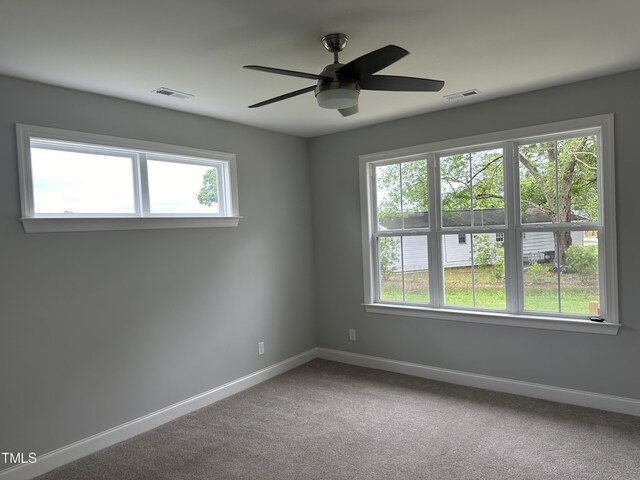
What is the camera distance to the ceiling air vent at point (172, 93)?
3023 mm

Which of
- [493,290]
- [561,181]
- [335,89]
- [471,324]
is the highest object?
[335,89]

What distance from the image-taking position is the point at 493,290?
3.78 meters

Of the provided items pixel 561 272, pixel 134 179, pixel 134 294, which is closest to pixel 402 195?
pixel 561 272

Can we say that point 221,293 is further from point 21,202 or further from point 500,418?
point 500,418

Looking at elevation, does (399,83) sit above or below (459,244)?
above

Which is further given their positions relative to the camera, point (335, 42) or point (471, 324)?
point (471, 324)

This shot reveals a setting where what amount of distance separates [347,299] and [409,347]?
2.82 feet

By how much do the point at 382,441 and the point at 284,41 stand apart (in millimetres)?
2668

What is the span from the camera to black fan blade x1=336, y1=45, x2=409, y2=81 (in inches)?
71.8

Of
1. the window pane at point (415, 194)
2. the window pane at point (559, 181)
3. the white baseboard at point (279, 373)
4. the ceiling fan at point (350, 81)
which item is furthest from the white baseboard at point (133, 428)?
the window pane at point (559, 181)

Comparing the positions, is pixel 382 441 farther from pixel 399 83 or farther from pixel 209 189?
pixel 209 189

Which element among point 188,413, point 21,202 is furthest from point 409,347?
point 21,202

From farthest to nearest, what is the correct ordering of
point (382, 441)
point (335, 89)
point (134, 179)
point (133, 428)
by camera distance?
point (134, 179) → point (133, 428) → point (382, 441) → point (335, 89)

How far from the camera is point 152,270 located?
336 cm
